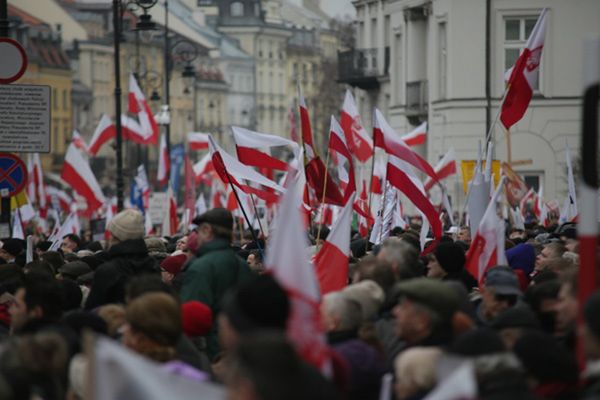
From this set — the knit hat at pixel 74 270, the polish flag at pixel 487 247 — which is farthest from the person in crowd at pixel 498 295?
the knit hat at pixel 74 270

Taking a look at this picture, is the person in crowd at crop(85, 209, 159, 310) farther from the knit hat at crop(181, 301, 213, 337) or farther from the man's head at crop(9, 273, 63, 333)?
the man's head at crop(9, 273, 63, 333)

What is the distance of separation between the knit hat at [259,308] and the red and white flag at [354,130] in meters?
15.6

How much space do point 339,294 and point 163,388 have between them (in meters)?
2.58

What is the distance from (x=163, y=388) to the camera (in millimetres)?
7047

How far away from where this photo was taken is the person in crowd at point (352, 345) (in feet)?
28.8

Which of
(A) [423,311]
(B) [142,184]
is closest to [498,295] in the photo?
(A) [423,311]

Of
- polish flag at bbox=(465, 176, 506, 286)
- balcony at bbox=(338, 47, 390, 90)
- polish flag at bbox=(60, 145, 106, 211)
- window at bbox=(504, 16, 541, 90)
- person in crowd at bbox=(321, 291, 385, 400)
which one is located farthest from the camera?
balcony at bbox=(338, 47, 390, 90)

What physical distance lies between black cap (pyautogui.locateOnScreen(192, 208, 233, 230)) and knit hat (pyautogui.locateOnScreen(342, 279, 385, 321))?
5.90 ft

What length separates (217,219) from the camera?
11656 mm

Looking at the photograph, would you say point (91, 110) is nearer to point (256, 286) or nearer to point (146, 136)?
point (146, 136)

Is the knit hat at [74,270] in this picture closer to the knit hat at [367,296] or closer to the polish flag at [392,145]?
the polish flag at [392,145]

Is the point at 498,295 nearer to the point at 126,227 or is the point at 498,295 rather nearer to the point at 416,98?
the point at 126,227

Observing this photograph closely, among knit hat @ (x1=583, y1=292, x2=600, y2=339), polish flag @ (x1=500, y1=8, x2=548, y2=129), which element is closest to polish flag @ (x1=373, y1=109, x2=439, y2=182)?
polish flag @ (x1=500, y1=8, x2=548, y2=129)

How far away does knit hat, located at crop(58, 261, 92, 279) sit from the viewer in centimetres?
1478
